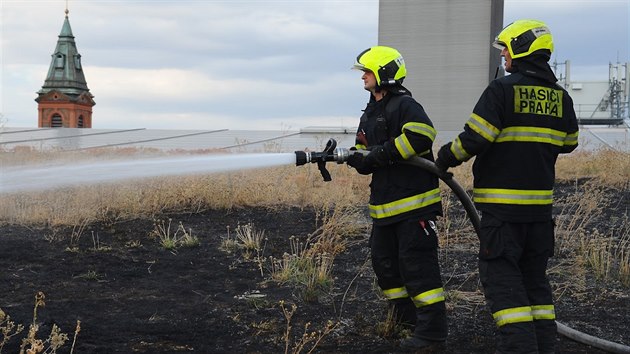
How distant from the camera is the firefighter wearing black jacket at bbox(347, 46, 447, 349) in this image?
390 centimetres

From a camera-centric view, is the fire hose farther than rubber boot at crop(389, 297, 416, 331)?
No

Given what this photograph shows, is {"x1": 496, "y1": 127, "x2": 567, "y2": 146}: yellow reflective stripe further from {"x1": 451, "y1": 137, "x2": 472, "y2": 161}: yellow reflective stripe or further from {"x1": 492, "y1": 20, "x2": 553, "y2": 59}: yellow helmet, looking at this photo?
{"x1": 492, "y1": 20, "x2": 553, "y2": 59}: yellow helmet

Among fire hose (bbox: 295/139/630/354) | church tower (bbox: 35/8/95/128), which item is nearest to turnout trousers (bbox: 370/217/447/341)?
fire hose (bbox: 295/139/630/354)

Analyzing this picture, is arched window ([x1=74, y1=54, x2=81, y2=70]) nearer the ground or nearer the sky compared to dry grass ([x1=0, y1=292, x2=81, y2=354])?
nearer the sky

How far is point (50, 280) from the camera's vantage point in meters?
5.34

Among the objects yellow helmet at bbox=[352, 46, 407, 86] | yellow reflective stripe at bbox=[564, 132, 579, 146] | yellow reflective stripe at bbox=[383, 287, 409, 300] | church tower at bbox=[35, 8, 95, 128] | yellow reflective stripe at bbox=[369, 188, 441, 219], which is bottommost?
yellow reflective stripe at bbox=[383, 287, 409, 300]

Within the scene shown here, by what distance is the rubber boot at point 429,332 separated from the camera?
3881 mm

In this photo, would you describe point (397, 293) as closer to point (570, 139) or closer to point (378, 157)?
point (378, 157)

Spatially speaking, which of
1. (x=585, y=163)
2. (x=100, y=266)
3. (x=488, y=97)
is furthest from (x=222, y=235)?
(x=585, y=163)

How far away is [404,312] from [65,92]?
59.6 m

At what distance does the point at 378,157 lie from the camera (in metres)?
3.93

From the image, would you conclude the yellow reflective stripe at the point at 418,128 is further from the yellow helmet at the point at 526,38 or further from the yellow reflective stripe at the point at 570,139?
the yellow reflective stripe at the point at 570,139

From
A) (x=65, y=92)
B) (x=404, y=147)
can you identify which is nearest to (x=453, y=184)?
(x=404, y=147)

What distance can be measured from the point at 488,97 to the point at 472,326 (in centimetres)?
165
